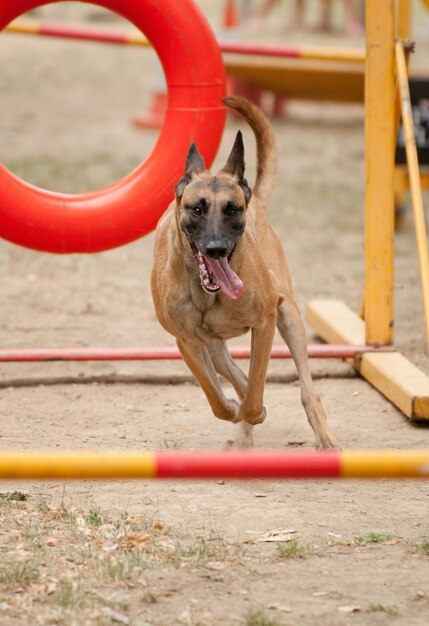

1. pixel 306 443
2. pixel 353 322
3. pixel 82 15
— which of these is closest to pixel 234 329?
pixel 306 443

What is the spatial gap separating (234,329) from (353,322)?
217 centimetres

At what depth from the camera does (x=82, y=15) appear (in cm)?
2505

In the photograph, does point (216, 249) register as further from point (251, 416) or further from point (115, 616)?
point (115, 616)

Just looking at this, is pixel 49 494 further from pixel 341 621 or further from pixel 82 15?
pixel 82 15

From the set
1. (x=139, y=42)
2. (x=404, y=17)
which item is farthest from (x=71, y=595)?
(x=404, y=17)

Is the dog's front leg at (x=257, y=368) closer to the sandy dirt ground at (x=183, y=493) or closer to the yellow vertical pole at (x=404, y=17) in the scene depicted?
the sandy dirt ground at (x=183, y=493)

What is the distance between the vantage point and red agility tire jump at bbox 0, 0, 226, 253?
5797mm

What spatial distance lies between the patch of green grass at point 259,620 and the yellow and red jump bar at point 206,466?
44 cm

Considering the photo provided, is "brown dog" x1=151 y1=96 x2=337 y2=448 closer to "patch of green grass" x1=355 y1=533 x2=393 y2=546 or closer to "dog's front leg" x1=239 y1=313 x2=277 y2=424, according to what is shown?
"dog's front leg" x1=239 y1=313 x2=277 y2=424

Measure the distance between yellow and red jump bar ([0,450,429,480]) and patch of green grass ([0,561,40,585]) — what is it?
0.58m

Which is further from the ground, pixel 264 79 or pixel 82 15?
pixel 82 15

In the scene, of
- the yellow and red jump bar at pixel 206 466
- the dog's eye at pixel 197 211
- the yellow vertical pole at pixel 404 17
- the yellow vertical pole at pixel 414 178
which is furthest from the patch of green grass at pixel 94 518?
the yellow vertical pole at pixel 404 17

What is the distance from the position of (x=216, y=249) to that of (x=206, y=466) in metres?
1.30

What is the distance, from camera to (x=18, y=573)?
372 cm
